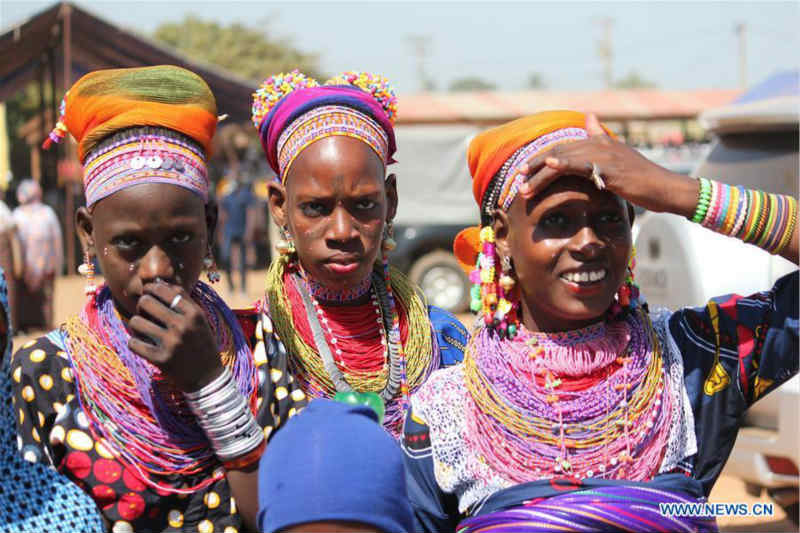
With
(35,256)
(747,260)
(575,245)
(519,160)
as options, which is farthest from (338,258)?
(35,256)

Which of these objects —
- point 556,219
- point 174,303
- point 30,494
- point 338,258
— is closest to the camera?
point 30,494

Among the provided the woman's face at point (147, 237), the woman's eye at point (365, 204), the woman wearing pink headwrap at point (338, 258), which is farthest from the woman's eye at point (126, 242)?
the woman's eye at point (365, 204)

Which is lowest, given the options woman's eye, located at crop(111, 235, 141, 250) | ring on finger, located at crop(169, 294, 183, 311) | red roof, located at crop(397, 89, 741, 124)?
ring on finger, located at crop(169, 294, 183, 311)

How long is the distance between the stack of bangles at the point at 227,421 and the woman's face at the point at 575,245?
32.9 inches

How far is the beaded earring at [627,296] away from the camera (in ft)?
8.07

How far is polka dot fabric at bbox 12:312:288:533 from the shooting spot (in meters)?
2.33

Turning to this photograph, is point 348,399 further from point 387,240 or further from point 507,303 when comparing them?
point 387,240

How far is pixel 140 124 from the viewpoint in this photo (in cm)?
244

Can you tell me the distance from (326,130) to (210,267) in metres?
0.61

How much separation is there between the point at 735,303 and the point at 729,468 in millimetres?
3186

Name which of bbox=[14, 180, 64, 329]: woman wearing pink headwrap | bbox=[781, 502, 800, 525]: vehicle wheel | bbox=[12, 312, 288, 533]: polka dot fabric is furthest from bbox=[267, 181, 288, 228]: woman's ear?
bbox=[14, 180, 64, 329]: woman wearing pink headwrap

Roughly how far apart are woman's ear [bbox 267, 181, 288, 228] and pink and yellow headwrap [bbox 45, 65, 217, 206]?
567mm

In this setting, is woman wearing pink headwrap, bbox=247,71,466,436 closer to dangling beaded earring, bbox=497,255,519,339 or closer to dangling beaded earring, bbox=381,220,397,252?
dangling beaded earring, bbox=381,220,397,252

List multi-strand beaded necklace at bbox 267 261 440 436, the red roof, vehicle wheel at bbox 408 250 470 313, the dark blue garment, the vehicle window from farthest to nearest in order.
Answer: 1. the red roof
2. the dark blue garment
3. vehicle wheel at bbox 408 250 470 313
4. the vehicle window
5. multi-strand beaded necklace at bbox 267 261 440 436
